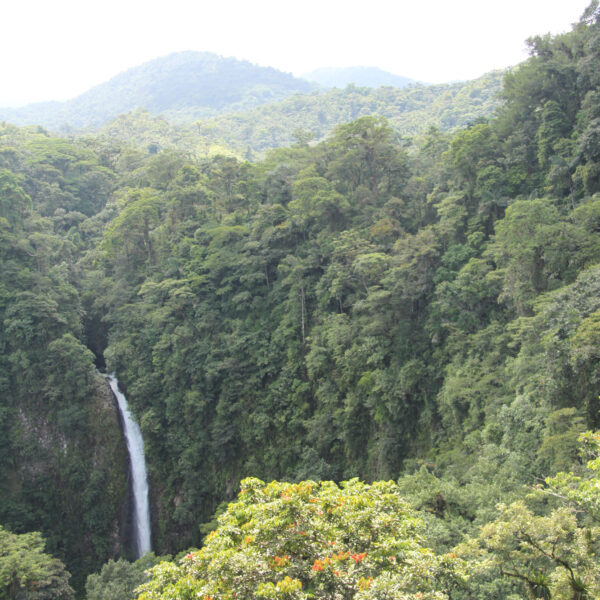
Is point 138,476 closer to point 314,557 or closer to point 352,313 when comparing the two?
point 352,313

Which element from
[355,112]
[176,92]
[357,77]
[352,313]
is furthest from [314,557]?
[357,77]

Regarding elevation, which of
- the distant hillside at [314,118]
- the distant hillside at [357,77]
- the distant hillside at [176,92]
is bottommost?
the distant hillside at [314,118]

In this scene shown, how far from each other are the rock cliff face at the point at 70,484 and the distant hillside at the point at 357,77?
12040 cm

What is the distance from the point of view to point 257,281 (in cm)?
2017

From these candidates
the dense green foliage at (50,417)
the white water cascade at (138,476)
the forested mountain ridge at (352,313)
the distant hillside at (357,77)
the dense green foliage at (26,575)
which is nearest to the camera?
the forested mountain ridge at (352,313)

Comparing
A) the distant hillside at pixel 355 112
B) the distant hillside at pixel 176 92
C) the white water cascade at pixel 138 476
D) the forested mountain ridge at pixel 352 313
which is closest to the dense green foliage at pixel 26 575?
the forested mountain ridge at pixel 352 313

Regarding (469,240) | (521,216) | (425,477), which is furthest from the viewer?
(469,240)

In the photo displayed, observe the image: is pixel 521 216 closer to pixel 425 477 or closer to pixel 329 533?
pixel 425 477

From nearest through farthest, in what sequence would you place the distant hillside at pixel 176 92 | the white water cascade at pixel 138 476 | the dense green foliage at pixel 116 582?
the dense green foliage at pixel 116 582 → the white water cascade at pixel 138 476 → the distant hillside at pixel 176 92

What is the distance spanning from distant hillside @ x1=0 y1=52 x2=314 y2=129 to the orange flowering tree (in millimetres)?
81352

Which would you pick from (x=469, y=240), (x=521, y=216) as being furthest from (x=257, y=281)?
(x=521, y=216)

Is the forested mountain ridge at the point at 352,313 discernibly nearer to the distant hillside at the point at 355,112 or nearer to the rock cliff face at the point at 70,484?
the rock cliff face at the point at 70,484

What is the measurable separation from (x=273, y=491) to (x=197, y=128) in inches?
2029

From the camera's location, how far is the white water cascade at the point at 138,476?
690 inches
